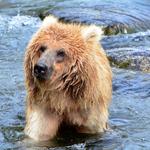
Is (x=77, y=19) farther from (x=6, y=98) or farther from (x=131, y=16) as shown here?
(x=6, y=98)

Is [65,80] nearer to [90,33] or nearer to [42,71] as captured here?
[42,71]

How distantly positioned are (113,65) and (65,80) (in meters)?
4.45

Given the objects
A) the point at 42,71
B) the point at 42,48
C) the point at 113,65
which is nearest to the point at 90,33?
the point at 42,48

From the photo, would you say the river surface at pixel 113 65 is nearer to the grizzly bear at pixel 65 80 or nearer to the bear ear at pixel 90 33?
the grizzly bear at pixel 65 80

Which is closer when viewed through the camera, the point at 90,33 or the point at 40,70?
the point at 40,70

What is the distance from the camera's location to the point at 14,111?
350 inches

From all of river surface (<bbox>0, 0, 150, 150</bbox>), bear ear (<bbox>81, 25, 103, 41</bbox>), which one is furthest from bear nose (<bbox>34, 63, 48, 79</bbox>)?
river surface (<bbox>0, 0, 150, 150</bbox>)

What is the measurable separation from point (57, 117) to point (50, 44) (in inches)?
38.7

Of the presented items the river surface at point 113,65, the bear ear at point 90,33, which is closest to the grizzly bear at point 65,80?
the bear ear at point 90,33

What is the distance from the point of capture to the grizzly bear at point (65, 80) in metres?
6.91

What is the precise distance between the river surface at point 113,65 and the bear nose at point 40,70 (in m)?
1.16

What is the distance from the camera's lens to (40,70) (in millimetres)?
6605

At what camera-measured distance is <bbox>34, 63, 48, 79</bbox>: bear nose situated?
21.6 feet

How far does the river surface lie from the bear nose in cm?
116
